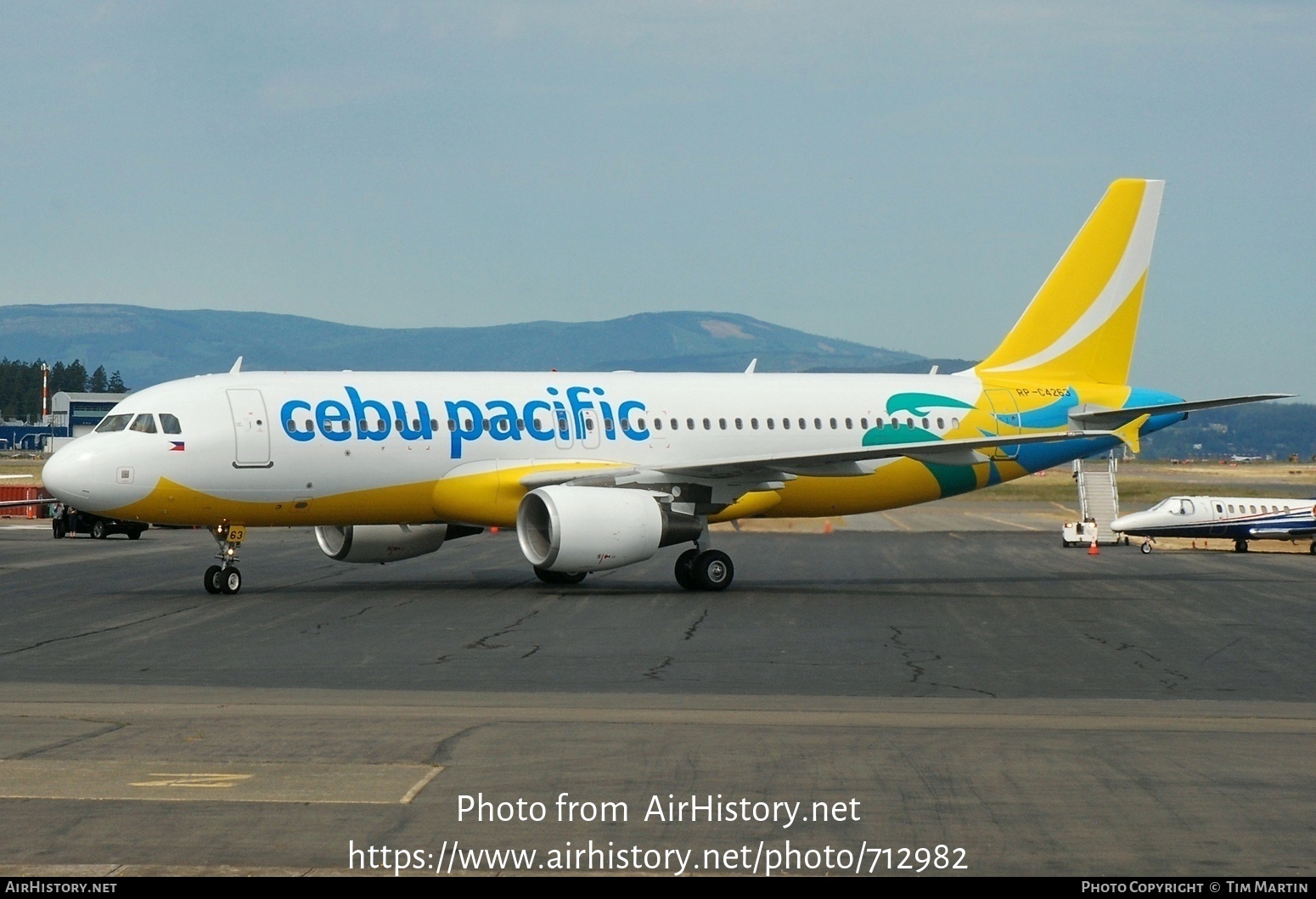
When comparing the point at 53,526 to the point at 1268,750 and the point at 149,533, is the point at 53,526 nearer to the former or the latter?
the point at 149,533

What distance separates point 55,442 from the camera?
10575 centimetres

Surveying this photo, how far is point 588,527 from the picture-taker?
2534cm

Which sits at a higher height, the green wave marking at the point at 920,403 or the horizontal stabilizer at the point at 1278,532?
the green wave marking at the point at 920,403

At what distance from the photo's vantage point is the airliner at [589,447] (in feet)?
84.3

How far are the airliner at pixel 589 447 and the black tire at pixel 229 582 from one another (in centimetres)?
13

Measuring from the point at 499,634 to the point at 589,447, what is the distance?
828 cm

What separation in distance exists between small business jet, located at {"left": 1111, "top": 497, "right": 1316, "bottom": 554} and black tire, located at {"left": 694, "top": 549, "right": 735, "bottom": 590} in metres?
19.2

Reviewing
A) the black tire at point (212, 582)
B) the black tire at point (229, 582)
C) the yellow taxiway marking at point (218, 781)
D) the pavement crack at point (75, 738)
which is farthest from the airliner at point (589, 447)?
the yellow taxiway marking at point (218, 781)

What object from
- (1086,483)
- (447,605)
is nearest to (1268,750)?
(447,605)

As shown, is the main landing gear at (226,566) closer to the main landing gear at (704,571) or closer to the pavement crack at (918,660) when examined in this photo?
the main landing gear at (704,571)

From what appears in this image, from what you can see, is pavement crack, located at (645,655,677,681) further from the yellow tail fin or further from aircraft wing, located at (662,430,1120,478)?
the yellow tail fin

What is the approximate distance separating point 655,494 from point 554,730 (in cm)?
1447

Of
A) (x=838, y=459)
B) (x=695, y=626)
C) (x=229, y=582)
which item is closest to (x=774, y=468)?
(x=838, y=459)

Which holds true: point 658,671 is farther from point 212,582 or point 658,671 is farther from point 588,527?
point 212,582
